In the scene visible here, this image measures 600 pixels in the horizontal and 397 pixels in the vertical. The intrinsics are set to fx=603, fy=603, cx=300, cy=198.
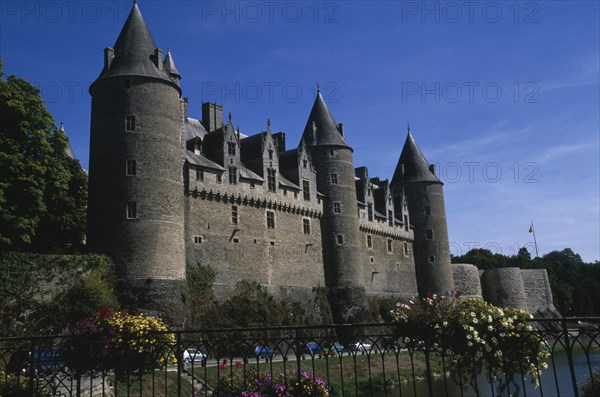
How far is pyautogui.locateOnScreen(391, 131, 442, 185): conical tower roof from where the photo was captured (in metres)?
62.3

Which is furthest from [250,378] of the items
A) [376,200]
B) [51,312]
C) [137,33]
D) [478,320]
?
[376,200]

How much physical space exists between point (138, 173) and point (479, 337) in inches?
990

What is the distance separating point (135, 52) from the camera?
113ft

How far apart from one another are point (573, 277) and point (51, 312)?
92.0 meters

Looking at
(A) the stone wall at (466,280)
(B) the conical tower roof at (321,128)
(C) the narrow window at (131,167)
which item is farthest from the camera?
(A) the stone wall at (466,280)

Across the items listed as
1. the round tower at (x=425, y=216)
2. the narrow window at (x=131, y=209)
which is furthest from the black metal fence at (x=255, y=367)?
the round tower at (x=425, y=216)

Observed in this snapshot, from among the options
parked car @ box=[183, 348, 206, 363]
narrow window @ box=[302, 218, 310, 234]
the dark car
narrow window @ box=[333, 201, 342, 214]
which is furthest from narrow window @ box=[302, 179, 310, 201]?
the dark car

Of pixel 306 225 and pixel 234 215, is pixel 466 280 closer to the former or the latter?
pixel 306 225

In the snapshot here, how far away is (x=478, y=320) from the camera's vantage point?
10.5 meters

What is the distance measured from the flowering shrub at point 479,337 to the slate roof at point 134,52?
26979 millimetres

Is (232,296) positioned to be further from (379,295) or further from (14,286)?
(379,295)

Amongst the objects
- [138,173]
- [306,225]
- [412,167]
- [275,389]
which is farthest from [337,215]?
[275,389]

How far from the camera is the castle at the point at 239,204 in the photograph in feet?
105

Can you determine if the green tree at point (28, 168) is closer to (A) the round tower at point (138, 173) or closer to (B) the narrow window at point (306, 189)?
(A) the round tower at point (138, 173)
